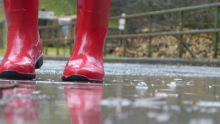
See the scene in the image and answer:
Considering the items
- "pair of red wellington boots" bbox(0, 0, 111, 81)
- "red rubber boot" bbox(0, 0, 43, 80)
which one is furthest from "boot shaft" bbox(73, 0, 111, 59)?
"red rubber boot" bbox(0, 0, 43, 80)

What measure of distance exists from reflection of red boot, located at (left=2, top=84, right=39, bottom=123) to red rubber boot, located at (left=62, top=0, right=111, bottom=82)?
61cm

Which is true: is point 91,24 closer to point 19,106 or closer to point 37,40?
point 37,40

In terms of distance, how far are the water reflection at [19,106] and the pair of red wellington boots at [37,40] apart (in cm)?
53

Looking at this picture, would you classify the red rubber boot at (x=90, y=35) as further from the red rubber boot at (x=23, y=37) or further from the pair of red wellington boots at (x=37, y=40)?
the red rubber boot at (x=23, y=37)

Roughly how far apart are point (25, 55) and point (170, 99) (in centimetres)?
92

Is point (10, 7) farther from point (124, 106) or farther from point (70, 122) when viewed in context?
point (70, 122)

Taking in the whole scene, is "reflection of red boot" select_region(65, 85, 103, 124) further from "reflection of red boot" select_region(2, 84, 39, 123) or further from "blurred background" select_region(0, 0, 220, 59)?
"blurred background" select_region(0, 0, 220, 59)

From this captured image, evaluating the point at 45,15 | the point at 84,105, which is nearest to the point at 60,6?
the point at 45,15

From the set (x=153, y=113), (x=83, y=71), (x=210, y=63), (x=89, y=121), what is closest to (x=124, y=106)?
(x=153, y=113)

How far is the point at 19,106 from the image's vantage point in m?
1.24

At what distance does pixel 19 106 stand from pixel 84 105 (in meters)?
0.16

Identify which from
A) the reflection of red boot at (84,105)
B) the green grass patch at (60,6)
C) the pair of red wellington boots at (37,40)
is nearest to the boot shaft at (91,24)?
the pair of red wellington boots at (37,40)

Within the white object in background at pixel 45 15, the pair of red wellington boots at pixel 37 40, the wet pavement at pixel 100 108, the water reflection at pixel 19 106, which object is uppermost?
the white object in background at pixel 45 15

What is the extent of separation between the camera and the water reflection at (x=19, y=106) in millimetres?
1051
